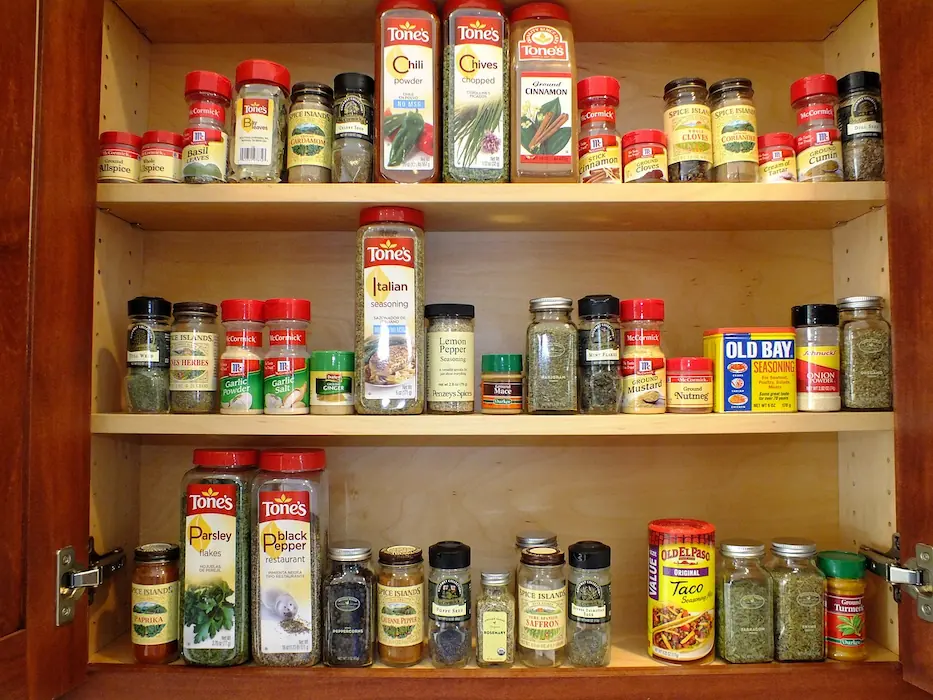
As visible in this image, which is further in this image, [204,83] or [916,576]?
[204,83]

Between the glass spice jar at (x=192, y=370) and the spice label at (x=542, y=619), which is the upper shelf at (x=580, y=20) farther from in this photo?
the spice label at (x=542, y=619)

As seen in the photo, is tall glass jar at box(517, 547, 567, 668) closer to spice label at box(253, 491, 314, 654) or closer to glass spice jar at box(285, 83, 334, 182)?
spice label at box(253, 491, 314, 654)

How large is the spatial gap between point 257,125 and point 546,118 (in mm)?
452

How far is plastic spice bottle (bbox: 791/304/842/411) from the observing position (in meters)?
1.07

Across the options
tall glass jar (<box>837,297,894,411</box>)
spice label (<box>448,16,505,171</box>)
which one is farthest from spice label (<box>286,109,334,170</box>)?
tall glass jar (<box>837,297,894,411</box>)

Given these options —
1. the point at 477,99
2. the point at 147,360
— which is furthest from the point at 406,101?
the point at 147,360

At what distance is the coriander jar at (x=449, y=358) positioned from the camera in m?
1.06

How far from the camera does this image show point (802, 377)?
3.54ft

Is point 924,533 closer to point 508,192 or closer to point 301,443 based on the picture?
point 508,192

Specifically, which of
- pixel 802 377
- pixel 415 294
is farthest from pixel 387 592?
pixel 802 377

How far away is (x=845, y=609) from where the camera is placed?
1.06 m

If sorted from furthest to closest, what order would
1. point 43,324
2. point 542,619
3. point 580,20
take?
1. point 580,20
2. point 542,619
3. point 43,324

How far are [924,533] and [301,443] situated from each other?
0.99 m

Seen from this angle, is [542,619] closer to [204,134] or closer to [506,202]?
[506,202]
